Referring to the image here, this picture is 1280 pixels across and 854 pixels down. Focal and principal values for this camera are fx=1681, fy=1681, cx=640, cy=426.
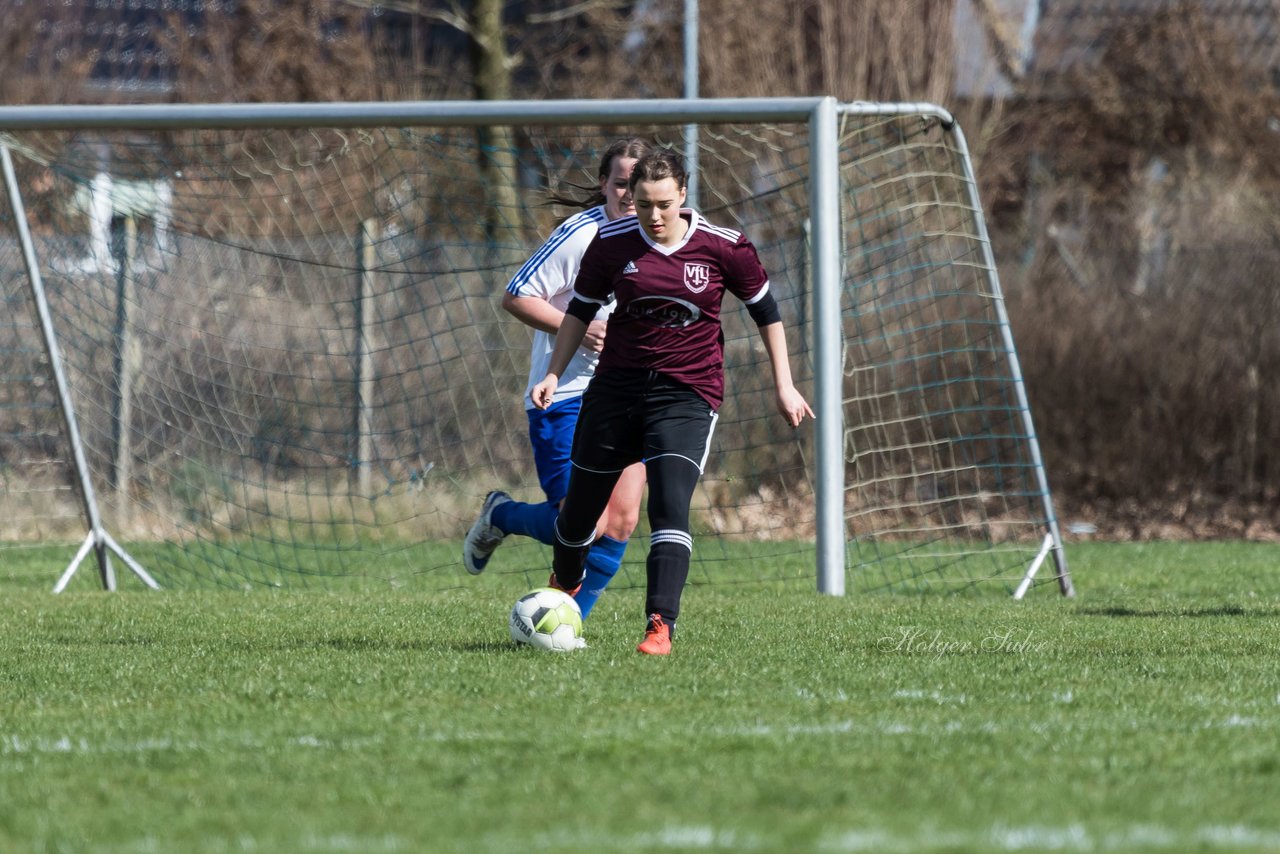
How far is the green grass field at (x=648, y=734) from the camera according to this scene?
333cm

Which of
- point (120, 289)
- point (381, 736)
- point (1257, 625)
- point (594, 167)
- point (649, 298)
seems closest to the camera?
point (381, 736)

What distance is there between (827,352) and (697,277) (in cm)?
276

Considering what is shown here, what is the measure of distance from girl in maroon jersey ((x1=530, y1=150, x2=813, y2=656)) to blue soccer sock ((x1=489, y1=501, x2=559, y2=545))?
1097mm

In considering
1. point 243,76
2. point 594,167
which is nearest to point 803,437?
point 594,167

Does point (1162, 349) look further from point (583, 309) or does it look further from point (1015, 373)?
point (583, 309)

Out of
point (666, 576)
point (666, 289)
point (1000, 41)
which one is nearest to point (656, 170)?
point (666, 289)

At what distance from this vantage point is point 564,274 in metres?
6.88

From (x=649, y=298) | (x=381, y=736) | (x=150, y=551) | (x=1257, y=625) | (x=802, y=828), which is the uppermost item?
(x=649, y=298)

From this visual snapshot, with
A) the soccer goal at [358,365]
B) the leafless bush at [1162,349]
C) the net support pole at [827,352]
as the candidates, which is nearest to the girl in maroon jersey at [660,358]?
the net support pole at [827,352]

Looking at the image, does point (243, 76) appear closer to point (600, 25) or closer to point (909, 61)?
point (600, 25)

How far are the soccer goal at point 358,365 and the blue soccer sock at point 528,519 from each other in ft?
8.69

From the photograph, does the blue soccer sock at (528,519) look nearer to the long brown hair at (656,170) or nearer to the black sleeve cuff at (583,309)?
the black sleeve cuff at (583,309)

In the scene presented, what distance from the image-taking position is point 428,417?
11.9 metres

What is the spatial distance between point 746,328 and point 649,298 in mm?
5727
